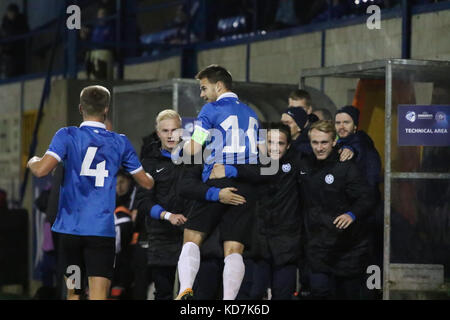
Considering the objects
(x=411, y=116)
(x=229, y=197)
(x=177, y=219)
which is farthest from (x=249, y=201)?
(x=411, y=116)

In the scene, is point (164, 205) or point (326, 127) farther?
point (164, 205)

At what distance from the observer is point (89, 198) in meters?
7.15

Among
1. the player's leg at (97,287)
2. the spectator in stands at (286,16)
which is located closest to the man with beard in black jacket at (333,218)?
the player's leg at (97,287)

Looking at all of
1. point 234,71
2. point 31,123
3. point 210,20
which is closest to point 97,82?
point 234,71

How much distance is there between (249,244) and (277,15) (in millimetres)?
6668

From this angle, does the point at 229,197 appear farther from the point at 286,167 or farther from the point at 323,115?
the point at 323,115

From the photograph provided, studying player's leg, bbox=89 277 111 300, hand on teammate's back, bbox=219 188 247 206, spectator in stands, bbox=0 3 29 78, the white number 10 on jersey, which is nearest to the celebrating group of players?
hand on teammate's back, bbox=219 188 247 206

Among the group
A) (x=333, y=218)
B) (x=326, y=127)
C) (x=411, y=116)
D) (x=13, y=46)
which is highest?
(x=13, y=46)

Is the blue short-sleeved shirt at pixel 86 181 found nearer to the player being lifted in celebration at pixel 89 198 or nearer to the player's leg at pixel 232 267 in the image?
the player being lifted in celebration at pixel 89 198

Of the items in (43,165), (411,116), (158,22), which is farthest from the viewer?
(158,22)

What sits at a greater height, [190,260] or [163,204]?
[163,204]

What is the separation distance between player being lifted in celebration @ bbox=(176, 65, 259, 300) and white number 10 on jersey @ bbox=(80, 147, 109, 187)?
818 millimetres

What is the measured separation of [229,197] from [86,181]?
1.17 m

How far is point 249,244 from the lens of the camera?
7.95 m
